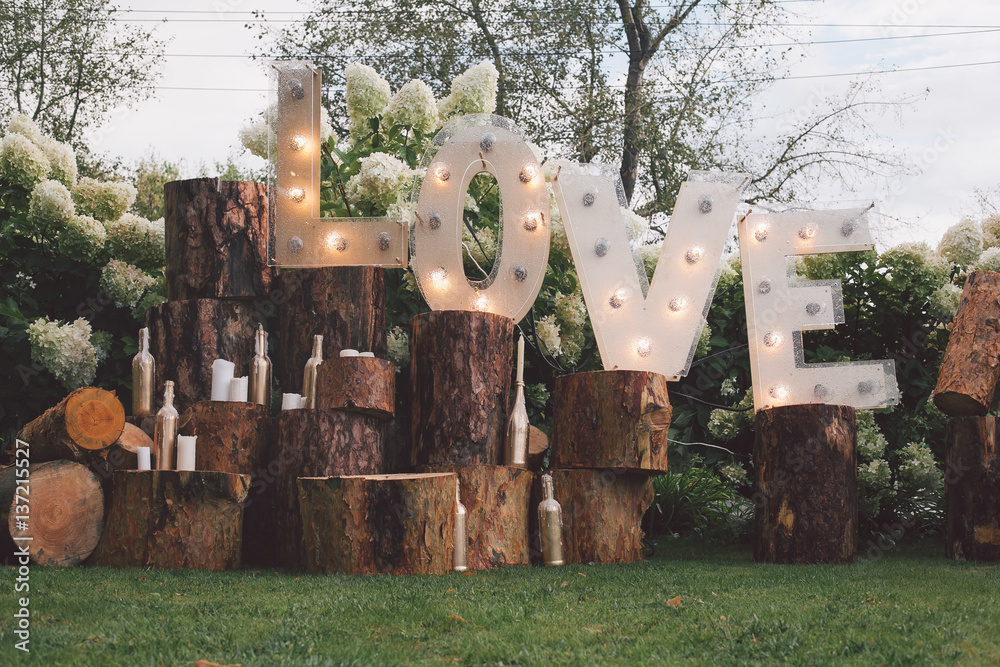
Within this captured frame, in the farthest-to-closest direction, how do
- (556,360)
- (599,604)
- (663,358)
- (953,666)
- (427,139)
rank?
(427,139), (556,360), (663,358), (599,604), (953,666)

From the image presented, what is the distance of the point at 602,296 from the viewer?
226 inches

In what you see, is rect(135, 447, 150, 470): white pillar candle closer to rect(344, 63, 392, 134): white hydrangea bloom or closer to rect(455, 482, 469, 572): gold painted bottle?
rect(455, 482, 469, 572): gold painted bottle

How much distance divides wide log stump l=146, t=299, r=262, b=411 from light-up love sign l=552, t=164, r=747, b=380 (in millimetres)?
2173

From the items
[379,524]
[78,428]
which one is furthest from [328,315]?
[379,524]

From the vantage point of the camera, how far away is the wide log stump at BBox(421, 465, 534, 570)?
15.8ft

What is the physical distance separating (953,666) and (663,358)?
10.4 ft

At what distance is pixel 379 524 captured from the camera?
4293mm

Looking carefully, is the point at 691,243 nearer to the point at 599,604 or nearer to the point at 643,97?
the point at 599,604

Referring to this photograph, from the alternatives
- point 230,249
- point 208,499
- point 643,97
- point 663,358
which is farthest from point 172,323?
point 643,97

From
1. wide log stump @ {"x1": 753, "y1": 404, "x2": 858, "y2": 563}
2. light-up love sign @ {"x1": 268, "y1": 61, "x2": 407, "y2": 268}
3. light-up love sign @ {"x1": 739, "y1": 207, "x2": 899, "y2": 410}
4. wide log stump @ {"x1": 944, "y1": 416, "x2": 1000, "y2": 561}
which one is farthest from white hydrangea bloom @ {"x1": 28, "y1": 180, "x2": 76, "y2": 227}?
wide log stump @ {"x1": 944, "y1": 416, "x2": 1000, "y2": 561}

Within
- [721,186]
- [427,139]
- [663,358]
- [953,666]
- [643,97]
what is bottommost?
[953,666]

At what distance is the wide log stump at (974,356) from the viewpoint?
16.9ft

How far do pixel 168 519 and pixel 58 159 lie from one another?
3.77 metres

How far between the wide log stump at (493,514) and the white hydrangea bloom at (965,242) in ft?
13.2
